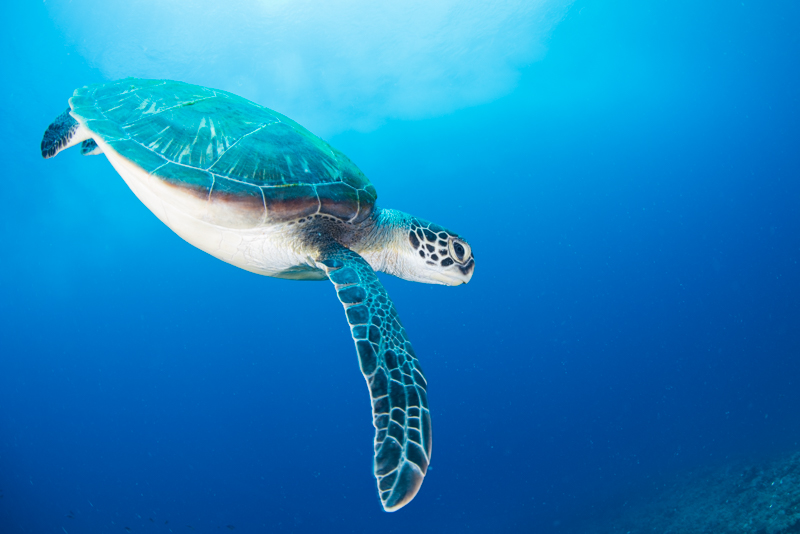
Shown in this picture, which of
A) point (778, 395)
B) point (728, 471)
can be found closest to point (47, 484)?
point (728, 471)

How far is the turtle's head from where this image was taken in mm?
2811

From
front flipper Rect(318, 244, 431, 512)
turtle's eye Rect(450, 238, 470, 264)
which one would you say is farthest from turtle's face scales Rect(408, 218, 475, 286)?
front flipper Rect(318, 244, 431, 512)

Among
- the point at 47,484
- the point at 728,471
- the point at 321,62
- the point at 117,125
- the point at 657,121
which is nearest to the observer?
the point at 117,125

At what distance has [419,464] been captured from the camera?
54.3 inches

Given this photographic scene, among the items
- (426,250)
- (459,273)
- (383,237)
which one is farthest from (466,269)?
(383,237)

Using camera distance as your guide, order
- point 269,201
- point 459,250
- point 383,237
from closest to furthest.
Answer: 1. point 269,201
2. point 459,250
3. point 383,237

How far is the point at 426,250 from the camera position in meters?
2.87

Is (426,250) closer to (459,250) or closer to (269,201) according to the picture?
(459,250)

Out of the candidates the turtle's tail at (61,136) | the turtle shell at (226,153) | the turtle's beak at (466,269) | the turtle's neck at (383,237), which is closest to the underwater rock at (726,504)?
the turtle's beak at (466,269)

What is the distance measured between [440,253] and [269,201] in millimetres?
1361

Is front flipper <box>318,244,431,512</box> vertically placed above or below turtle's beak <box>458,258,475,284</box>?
below

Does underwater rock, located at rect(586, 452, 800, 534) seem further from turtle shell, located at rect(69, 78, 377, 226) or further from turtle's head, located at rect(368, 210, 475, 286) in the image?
turtle shell, located at rect(69, 78, 377, 226)

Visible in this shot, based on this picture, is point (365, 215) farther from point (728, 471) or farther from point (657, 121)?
point (657, 121)

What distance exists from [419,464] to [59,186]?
2183 centimetres
